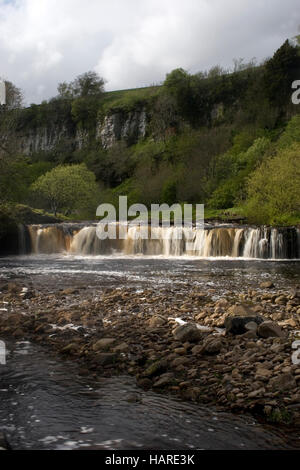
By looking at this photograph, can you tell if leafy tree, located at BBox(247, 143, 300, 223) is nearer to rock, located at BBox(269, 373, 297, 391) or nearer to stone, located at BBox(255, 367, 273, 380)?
stone, located at BBox(255, 367, 273, 380)

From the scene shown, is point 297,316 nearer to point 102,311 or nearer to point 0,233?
point 102,311

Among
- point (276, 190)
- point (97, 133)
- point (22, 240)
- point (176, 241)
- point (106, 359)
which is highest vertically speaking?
point (97, 133)

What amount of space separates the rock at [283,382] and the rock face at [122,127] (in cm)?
9778

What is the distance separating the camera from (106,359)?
9.21 metres

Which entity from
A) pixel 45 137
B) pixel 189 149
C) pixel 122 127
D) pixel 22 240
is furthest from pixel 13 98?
pixel 45 137

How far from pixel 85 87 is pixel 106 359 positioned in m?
115

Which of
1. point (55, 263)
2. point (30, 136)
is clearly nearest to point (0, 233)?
point (55, 263)

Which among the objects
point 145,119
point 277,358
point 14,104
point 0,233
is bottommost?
point 277,358

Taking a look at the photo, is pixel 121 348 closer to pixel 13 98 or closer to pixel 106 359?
pixel 106 359

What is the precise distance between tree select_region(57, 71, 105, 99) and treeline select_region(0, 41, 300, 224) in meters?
0.26

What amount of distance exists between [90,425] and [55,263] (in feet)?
77.3

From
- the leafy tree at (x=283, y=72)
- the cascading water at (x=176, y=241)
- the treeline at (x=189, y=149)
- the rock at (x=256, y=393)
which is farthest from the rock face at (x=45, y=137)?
the rock at (x=256, y=393)

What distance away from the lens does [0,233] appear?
36.1 m

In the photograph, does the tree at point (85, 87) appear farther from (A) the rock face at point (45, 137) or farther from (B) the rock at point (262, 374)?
(B) the rock at point (262, 374)
